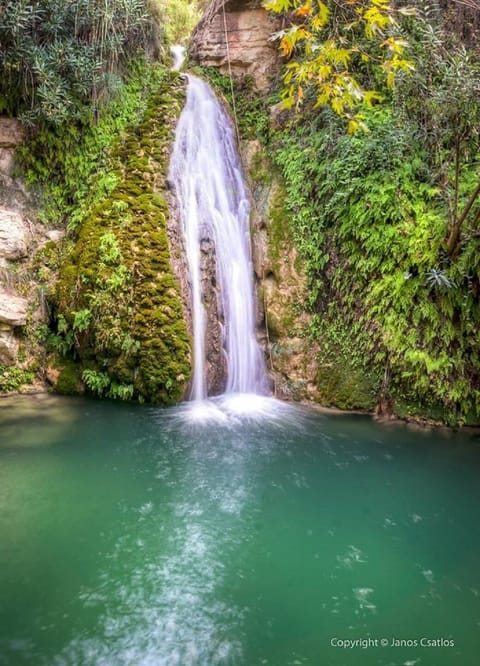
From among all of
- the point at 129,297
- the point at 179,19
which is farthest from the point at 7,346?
the point at 179,19

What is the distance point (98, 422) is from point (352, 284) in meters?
3.91

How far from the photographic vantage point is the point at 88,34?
26.1 ft

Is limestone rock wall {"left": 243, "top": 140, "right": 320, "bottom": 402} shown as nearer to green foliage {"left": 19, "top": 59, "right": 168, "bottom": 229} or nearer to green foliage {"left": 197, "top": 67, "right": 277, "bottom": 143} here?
green foliage {"left": 197, "top": 67, "right": 277, "bottom": 143}

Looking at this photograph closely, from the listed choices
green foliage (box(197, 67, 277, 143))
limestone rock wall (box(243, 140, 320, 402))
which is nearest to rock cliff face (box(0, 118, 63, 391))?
limestone rock wall (box(243, 140, 320, 402))

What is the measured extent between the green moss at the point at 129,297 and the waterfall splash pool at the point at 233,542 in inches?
29.7

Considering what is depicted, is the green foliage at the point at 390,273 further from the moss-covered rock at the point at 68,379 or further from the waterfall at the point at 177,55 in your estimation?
the waterfall at the point at 177,55

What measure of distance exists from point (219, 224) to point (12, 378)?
3937mm

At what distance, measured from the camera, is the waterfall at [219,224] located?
7.14 metres

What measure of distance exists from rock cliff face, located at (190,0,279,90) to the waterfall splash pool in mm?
7220

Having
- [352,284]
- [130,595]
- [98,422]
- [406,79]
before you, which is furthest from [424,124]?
[130,595]

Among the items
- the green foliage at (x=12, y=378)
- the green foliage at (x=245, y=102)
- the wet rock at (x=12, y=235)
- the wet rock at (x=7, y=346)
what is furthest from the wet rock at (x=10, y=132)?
the green foliage at (x=245, y=102)

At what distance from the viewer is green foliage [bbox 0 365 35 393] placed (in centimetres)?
671

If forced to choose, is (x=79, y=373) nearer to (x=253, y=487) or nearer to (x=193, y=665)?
(x=253, y=487)

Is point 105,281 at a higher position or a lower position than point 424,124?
lower
